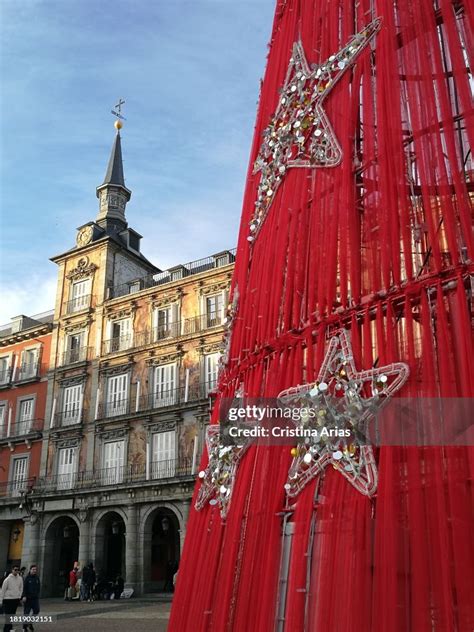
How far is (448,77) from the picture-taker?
491cm

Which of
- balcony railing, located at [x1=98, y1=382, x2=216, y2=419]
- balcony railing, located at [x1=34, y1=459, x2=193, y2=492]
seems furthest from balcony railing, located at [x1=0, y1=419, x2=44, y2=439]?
balcony railing, located at [x1=98, y1=382, x2=216, y2=419]

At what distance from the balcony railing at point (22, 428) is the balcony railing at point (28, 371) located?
2356 millimetres

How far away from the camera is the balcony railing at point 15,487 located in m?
30.0

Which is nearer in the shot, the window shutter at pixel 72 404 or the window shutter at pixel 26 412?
the window shutter at pixel 72 404

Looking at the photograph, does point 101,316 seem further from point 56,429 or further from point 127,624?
point 127,624

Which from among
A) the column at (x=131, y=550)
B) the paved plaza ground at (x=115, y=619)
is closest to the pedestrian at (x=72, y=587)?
the column at (x=131, y=550)

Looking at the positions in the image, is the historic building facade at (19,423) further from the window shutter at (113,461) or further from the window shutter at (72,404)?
the window shutter at (113,461)

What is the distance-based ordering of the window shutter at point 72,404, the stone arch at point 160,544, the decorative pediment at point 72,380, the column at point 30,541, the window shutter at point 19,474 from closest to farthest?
the stone arch at point 160,544
the column at point 30,541
the window shutter at point 72,404
the window shutter at point 19,474
the decorative pediment at point 72,380

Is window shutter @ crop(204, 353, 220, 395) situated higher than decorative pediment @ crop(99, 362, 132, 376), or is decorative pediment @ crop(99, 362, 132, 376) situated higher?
decorative pediment @ crop(99, 362, 132, 376)

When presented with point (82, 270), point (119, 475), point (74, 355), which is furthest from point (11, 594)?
point (82, 270)

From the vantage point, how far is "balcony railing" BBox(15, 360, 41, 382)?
3281 centimetres

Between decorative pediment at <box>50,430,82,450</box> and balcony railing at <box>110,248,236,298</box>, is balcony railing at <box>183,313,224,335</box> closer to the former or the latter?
balcony railing at <box>110,248,236,298</box>

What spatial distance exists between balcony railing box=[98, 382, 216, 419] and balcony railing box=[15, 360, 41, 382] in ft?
18.5

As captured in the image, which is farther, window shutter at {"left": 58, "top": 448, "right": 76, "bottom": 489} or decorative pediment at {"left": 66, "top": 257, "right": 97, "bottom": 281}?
decorative pediment at {"left": 66, "top": 257, "right": 97, "bottom": 281}
